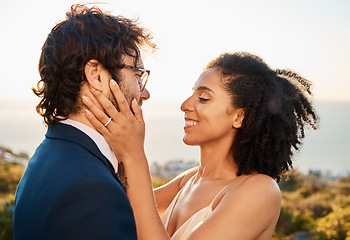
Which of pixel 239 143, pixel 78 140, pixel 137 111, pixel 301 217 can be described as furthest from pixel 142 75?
pixel 301 217

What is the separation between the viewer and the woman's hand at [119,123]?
1.80m

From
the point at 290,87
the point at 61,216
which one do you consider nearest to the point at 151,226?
the point at 61,216

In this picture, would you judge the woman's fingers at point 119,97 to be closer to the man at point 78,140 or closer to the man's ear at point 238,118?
the man at point 78,140

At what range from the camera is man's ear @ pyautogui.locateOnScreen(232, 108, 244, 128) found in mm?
2670

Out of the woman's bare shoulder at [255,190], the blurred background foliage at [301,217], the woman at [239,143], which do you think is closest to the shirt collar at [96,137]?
the woman at [239,143]

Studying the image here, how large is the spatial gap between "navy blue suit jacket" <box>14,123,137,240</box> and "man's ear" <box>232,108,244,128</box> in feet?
4.37

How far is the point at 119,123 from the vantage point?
187 cm

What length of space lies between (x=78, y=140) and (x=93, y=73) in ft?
1.30

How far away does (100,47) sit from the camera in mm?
1822

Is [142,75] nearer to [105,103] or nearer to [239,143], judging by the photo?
[105,103]

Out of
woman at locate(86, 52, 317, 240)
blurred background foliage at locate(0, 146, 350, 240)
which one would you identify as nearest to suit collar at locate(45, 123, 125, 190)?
woman at locate(86, 52, 317, 240)

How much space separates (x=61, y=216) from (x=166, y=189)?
179cm

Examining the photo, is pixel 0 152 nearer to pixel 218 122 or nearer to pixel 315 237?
pixel 315 237

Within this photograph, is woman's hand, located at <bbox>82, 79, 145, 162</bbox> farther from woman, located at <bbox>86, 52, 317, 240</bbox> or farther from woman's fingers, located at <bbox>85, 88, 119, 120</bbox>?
woman, located at <bbox>86, 52, 317, 240</bbox>
